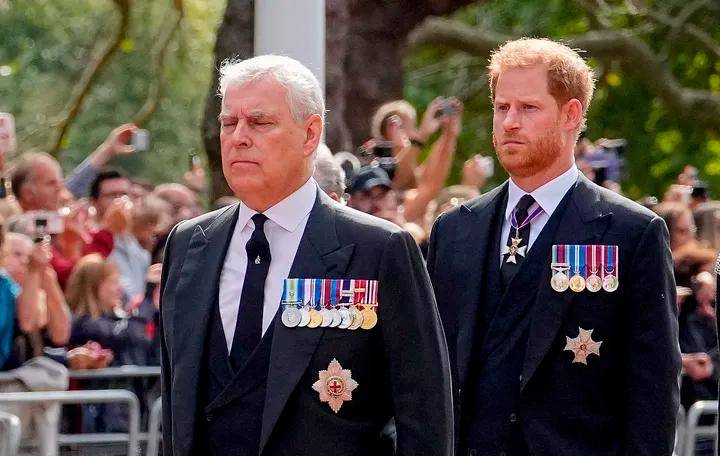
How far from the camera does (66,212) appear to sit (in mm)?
10391

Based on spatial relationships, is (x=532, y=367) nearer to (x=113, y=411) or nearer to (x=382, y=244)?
(x=382, y=244)

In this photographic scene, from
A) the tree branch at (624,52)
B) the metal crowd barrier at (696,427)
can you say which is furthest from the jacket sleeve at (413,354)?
the tree branch at (624,52)

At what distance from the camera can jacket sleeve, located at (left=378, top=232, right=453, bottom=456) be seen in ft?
15.0

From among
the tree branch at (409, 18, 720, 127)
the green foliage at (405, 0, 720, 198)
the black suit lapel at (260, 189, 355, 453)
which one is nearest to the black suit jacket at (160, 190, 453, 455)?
the black suit lapel at (260, 189, 355, 453)

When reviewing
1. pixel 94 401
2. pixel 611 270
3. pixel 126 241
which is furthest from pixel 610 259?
pixel 126 241

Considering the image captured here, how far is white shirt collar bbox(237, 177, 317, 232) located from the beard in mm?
1079

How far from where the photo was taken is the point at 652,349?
17.8 feet

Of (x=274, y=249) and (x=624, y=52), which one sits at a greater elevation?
(x=624, y=52)

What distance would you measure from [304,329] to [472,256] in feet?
4.06

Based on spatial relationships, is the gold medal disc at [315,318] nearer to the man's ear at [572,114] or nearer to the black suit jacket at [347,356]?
the black suit jacket at [347,356]

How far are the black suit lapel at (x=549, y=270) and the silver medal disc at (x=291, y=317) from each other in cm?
110

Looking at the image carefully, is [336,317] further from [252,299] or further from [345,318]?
[252,299]

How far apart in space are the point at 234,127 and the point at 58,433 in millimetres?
4591

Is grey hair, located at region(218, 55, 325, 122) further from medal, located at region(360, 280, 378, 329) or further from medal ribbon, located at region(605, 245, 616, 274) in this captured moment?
medal ribbon, located at region(605, 245, 616, 274)
